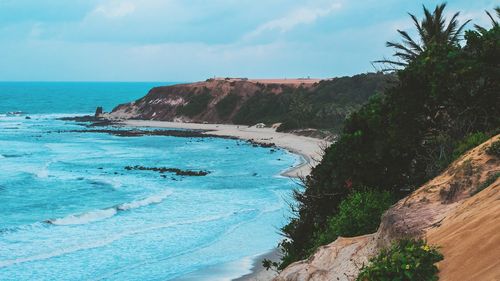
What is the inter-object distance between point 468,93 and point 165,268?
13.7 meters

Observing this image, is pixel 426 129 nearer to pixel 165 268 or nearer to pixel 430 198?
pixel 430 198

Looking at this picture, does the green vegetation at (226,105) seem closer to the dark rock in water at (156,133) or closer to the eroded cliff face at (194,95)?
the eroded cliff face at (194,95)

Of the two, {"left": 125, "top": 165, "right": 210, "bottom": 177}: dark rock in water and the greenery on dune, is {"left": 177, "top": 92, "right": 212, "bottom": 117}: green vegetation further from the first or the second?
the greenery on dune

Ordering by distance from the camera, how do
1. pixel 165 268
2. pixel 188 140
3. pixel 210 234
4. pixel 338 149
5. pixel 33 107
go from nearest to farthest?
pixel 338 149
pixel 165 268
pixel 210 234
pixel 188 140
pixel 33 107

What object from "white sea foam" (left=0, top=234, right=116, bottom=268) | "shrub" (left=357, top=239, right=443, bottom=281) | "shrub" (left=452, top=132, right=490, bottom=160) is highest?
"shrub" (left=452, top=132, right=490, bottom=160)

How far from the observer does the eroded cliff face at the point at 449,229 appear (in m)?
7.97

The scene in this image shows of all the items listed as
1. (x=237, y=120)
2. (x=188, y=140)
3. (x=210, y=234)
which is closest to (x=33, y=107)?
(x=237, y=120)

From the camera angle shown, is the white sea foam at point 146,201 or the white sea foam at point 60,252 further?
the white sea foam at point 146,201

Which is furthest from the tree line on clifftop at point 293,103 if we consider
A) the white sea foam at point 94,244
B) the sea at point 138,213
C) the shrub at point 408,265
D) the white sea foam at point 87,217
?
the shrub at point 408,265

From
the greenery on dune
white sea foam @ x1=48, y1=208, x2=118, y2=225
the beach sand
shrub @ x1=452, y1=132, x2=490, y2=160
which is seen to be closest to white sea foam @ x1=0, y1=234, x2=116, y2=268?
white sea foam @ x1=48, y1=208, x2=118, y2=225

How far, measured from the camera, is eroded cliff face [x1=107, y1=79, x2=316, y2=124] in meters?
116

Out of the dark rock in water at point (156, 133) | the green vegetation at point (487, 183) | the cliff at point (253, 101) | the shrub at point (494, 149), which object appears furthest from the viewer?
the cliff at point (253, 101)

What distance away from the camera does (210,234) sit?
28.7 m

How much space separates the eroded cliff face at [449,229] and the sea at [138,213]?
10335 mm
